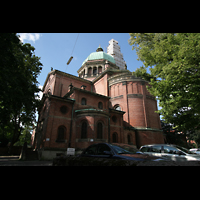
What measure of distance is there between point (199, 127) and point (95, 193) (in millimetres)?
13455

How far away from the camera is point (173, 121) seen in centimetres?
1134

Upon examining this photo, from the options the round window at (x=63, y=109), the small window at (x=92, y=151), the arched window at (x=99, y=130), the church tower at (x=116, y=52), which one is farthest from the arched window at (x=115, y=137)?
the church tower at (x=116, y=52)

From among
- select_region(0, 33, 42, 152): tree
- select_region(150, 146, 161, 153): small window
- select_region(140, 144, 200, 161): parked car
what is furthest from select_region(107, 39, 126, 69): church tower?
select_region(140, 144, 200, 161): parked car

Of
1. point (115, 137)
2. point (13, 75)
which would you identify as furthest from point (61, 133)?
point (13, 75)

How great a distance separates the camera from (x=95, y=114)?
755 inches

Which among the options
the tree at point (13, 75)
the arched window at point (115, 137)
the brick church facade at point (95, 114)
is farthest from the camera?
the arched window at point (115, 137)

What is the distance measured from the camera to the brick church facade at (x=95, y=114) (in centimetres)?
1831

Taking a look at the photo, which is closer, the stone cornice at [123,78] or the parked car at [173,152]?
the parked car at [173,152]

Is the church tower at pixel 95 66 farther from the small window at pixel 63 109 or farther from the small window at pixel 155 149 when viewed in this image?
the small window at pixel 155 149

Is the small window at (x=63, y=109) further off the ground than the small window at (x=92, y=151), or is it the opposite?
the small window at (x=63, y=109)

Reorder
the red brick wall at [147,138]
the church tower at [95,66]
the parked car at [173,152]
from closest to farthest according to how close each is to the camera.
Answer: the parked car at [173,152], the red brick wall at [147,138], the church tower at [95,66]

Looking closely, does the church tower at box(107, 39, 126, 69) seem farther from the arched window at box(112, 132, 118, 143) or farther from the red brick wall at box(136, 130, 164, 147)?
the arched window at box(112, 132, 118, 143)

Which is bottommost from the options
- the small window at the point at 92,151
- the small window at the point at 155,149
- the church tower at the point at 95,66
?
the small window at the point at 92,151

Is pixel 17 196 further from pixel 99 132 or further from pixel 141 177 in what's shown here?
pixel 99 132
